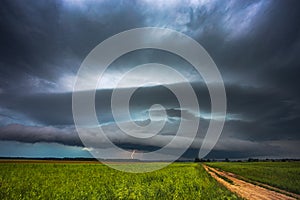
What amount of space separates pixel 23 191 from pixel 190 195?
10.1 m

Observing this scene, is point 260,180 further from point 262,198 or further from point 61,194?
point 61,194

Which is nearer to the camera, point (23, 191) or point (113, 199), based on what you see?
point (113, 199)

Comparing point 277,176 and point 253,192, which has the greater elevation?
point 277,176

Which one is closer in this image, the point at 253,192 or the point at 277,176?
the point at 253,192

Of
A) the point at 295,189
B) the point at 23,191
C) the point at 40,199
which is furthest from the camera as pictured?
the point at 295,189

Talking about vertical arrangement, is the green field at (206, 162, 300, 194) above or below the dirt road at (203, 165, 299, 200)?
above

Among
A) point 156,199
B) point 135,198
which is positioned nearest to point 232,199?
point 156,199

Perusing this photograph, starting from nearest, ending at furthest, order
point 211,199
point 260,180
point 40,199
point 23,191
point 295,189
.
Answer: point 40,199, point 211,199, point 23,191, point 295,189, point 260,180

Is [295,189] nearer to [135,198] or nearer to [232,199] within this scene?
[232,199]

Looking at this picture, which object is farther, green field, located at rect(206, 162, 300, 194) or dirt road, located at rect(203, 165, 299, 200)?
green field, located at rect(206, 162, 300, 194)

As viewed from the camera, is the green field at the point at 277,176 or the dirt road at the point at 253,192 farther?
the green field at the point at 277,176

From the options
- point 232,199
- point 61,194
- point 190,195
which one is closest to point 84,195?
point 61,194

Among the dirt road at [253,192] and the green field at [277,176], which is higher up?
the green field at [277,176]

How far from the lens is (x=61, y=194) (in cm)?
1317
